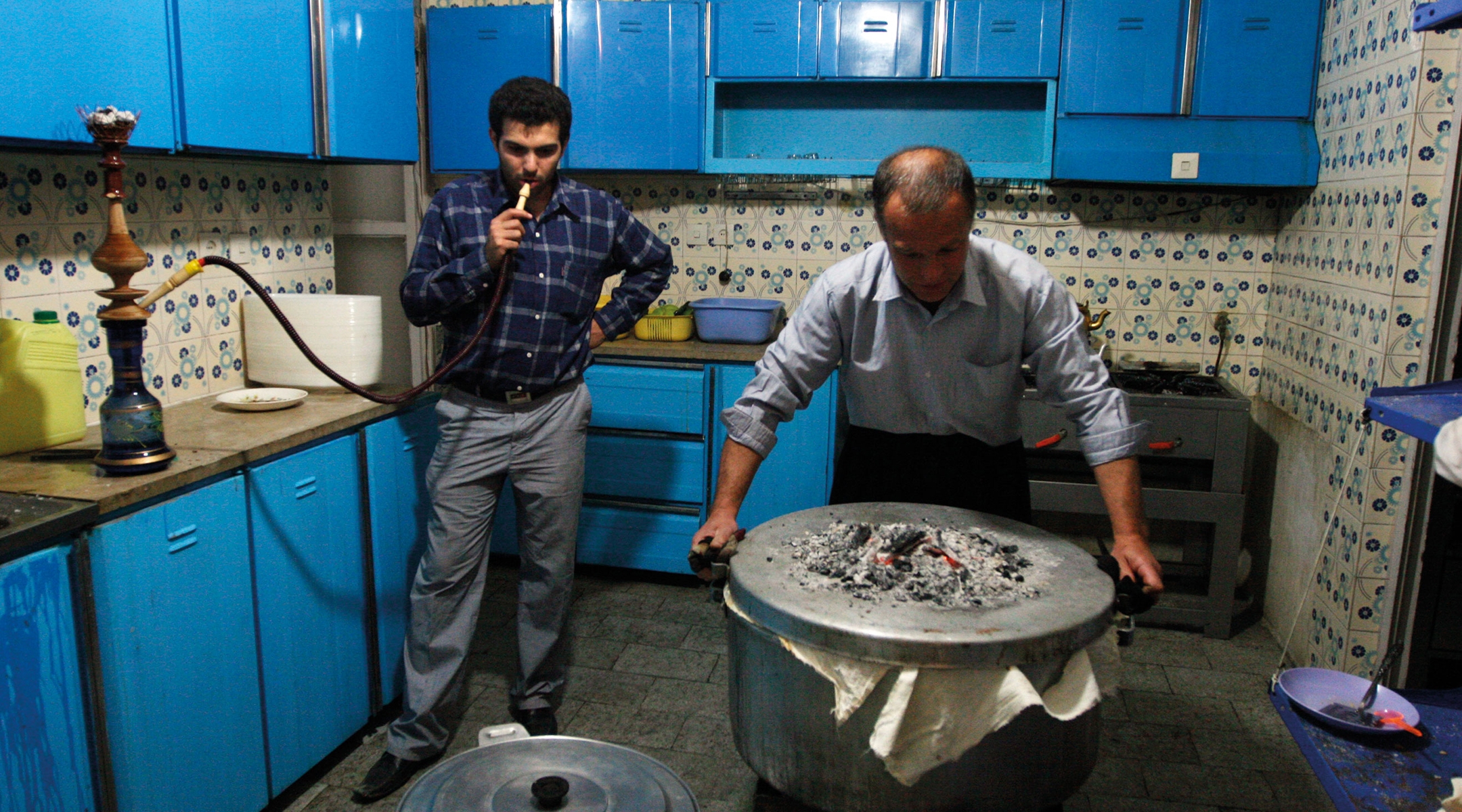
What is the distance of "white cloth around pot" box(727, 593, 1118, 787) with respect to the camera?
3.79ft

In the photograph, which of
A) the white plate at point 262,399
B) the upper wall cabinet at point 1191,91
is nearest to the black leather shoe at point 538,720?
the white plate at point 262,399

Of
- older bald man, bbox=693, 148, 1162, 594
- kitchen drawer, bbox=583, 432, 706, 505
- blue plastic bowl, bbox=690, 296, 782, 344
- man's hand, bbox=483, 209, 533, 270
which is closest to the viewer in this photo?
older bald man, bbox=693, 148, 1162, 594

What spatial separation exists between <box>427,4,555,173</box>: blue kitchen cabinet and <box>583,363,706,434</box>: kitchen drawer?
0.92 meters

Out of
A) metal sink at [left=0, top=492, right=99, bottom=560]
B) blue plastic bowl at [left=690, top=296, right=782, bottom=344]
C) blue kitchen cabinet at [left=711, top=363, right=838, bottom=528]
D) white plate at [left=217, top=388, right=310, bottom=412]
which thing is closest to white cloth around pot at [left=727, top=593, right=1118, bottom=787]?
metal sink at [left=0, top=492, right=99, bottom=560]

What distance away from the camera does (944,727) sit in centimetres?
117

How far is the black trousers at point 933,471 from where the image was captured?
6.37ft

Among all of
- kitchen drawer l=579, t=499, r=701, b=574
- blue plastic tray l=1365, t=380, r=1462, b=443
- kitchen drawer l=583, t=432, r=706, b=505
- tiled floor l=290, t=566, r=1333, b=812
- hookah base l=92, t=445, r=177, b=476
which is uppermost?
blue plastic tray l=1365, t=380, r=1462, b=443

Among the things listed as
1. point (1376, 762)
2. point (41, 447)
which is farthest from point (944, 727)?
point (41, 447)

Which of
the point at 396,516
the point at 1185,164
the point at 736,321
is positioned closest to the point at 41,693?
the point at 396,516

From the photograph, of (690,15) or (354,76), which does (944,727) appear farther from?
(690,15)

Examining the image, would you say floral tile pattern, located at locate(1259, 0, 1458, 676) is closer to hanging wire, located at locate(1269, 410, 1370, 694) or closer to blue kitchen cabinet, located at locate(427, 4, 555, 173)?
hanging wire, located at locate(1269, 410, 1370, 694)

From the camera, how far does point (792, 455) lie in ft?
11.3

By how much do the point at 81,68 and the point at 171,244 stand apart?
2.26 ft

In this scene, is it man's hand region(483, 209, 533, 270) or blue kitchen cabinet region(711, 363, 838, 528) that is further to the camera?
blue kitchen cabinet region(711, 363, 838, 528)
